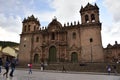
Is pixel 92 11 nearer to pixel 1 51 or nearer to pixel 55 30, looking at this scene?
pixel 55 30

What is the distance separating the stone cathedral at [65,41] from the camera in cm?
3303

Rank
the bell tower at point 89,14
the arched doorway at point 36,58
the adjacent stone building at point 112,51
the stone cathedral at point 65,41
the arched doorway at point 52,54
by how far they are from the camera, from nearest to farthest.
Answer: the stone cathedral at point 65,41 → the bell tower at point 89,14 → the arched doorway at point 52,54 → the arched doorway at point 36,58 → the adjacent stone building at point 112,51

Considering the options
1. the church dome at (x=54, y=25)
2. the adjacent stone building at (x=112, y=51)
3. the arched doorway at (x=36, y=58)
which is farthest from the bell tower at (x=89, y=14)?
the adjacent stone building at (x=112, y=51)

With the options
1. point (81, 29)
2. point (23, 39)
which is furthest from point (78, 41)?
point (23, 39)

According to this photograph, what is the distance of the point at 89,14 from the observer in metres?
35.0

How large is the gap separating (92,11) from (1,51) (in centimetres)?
3661

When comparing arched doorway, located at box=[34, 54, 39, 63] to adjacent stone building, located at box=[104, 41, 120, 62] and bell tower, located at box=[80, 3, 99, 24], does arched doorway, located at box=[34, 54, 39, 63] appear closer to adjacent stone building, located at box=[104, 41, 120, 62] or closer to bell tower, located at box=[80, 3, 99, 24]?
bell tower, located at box=[80, 3, 99, 24]

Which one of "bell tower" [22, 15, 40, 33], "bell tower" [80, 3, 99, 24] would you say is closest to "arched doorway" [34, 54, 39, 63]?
"bell tower" [22, 15, 40, 33]

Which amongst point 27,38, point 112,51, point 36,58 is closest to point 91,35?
point 36,58

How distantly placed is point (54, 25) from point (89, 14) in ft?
30.4

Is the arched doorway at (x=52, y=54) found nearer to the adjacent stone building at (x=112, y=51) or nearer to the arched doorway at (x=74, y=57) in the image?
the arched doorway at (x=74, y=57)

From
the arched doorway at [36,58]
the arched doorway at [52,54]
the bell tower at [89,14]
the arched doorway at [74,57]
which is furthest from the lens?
the arched doorway at [36,58]

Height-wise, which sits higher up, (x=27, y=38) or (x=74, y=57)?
(x=27, y=38)

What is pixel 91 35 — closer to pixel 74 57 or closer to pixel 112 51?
pixel 74 57
